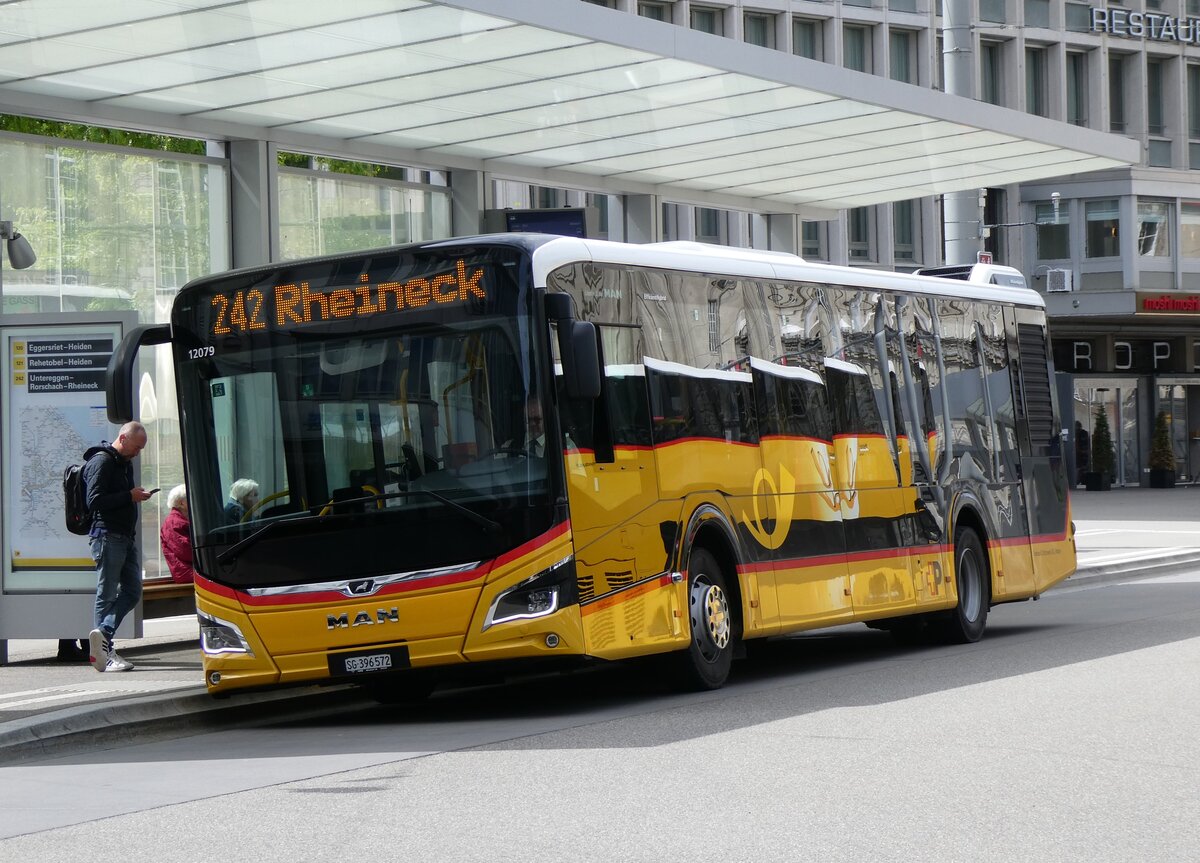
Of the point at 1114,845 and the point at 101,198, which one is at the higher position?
the point at 101,198

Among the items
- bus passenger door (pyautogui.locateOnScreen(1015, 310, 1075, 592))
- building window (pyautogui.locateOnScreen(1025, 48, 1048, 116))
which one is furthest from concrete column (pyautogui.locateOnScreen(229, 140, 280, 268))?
building window (pyautogui.locateOnScreen(1025, 48, 1048, 116))

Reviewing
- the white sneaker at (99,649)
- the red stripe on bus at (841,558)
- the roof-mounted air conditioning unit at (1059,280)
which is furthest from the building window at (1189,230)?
the white sneaker at (99,649)

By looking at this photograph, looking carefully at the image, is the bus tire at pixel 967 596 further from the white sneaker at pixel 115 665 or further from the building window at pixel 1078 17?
the building window at pixel 1078 17

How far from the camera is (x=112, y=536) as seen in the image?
13.4 metres

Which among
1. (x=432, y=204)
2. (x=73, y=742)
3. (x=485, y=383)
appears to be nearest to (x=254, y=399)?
(x=485, y=383)

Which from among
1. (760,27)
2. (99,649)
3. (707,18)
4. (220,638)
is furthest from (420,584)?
(760,27)

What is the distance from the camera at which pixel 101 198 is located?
16.4 m

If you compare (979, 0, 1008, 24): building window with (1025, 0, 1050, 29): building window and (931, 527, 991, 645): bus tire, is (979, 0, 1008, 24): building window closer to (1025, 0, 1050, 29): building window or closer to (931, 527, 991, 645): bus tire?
(1025, 0, 1050, 29): building window

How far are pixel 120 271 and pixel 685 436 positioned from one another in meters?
6.92

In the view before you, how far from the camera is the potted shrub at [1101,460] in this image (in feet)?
165

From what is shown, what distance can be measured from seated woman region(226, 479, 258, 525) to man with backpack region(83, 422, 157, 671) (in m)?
2.37

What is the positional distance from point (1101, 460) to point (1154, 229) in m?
6.31

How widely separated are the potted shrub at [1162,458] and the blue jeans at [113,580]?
41.7 metres

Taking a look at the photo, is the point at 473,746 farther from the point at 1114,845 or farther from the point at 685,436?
the point at 1114,845
